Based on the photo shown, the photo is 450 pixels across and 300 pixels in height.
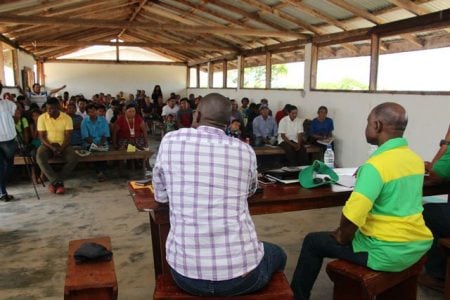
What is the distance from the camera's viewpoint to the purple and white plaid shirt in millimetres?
1583

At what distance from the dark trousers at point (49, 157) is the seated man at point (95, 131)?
454mm

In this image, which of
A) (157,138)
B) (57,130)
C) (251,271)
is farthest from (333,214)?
(157,138)

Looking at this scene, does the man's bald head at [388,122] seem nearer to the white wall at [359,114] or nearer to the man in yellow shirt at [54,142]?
the white wall at [359,114]

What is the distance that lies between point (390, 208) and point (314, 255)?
1.66 feet

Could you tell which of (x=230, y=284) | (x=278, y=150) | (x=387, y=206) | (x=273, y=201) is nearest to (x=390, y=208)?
(x=387, y=206)

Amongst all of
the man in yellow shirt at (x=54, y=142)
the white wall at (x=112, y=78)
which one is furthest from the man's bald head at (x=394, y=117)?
the white wall at (x=112, y=78)

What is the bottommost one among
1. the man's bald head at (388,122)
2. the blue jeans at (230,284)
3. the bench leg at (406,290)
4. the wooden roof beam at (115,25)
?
the bench leg at (406,290)

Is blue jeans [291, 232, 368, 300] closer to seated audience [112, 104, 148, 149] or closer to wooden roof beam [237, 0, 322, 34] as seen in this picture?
seated audience [112, 104, 148, 149]

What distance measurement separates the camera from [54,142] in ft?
18.2

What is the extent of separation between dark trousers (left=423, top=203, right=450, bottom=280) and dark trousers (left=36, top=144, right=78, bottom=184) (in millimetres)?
4284

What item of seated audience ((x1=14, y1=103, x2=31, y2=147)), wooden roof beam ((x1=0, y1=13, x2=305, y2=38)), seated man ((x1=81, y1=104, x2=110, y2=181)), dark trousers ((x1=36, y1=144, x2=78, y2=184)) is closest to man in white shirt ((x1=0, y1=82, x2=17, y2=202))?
dark trousers ((x1=36, y1=144, x2=78, y2=184))

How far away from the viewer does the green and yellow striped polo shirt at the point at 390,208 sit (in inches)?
71.7

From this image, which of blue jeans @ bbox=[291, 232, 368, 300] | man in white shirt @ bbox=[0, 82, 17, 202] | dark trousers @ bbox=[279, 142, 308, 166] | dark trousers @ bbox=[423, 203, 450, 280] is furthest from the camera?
dark trousers @ bbox=[279, 142, 308, 166]

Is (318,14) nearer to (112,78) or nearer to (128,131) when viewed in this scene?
(128,131)
